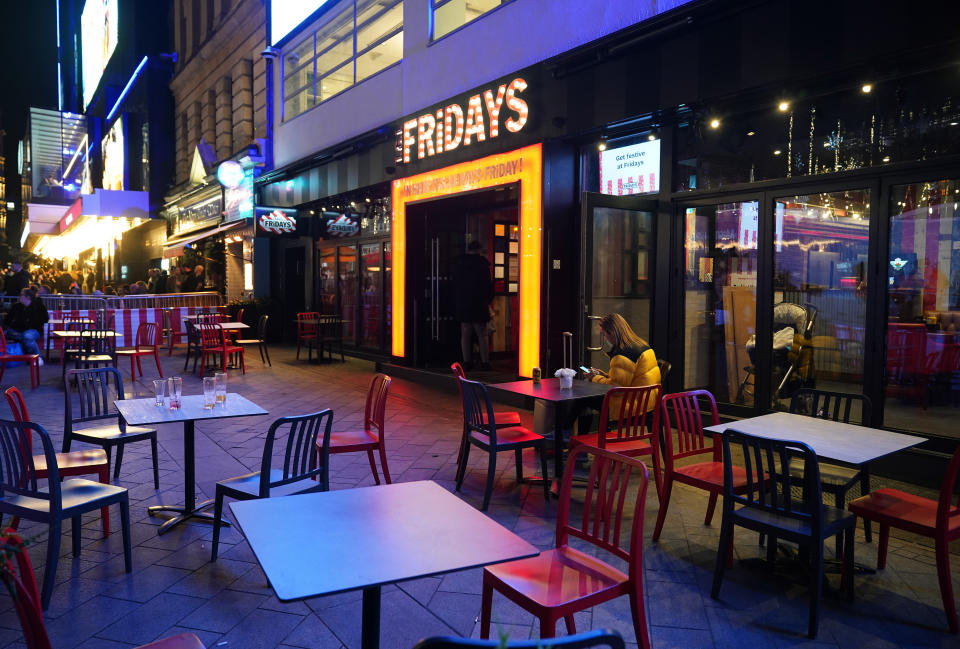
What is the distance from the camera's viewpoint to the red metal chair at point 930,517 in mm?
2924

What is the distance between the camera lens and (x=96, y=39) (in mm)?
36875

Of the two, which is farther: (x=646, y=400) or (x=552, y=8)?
(x=552, y=8)

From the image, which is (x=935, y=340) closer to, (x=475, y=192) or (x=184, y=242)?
(x=475, y=192)

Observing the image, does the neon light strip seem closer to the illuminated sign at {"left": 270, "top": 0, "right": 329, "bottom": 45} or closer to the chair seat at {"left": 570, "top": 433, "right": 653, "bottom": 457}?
the illuminated sign at {"left": 270, "top": 0, "right": 329, "bottom": 45}

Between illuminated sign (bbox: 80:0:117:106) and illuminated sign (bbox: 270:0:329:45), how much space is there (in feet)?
58.9

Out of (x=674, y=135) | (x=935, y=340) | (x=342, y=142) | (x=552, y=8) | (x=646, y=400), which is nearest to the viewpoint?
(x=646, y=400)

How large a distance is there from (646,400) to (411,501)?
8.14 feet

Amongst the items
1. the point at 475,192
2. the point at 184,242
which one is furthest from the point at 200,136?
the point at 475,192

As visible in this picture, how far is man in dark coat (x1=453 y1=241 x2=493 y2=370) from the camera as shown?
31.7 ft

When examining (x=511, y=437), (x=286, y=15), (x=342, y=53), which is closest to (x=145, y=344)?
(x=342, y=53)

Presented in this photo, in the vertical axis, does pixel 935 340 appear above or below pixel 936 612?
above

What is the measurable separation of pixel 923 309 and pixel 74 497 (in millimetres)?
5940

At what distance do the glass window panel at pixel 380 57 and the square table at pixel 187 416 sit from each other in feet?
28.6

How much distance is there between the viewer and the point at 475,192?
913cm
